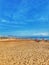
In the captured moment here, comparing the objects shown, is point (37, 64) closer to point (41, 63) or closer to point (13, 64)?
point (41, 63)

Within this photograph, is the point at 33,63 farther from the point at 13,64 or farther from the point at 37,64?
the point at 13,64

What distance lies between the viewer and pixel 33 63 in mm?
11656

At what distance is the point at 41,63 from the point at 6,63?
258cm

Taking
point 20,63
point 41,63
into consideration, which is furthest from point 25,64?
point 41,63

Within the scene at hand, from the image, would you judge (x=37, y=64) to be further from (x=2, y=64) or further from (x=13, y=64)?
(x=2, y=64)

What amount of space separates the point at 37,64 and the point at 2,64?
2509 millimetres

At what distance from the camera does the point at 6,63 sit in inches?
455

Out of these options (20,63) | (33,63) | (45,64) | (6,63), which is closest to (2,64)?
(6,63)

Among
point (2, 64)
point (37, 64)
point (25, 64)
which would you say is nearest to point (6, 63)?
point (2, 64)

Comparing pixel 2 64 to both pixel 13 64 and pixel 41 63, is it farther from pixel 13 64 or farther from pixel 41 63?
pixel 41 63

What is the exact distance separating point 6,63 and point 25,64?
1.42 m

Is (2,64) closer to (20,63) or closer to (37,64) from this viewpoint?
(20,63)

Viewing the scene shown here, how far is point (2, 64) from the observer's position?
36.8 feet

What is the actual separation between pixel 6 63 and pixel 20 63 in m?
1.03
